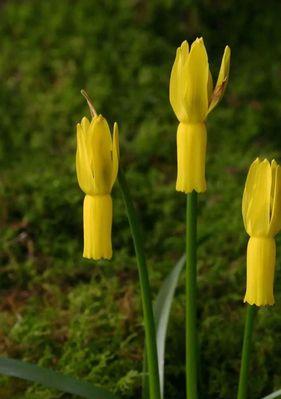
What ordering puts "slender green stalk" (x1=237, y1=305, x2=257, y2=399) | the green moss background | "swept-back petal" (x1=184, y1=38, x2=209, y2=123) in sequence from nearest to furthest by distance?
1. "swept-back petal" (x1=184, y1=38, x2=209, y2=123)
2. "slender green stalk" (x1=237, y1=305, x2=257, y2=399)
3. the green moss background

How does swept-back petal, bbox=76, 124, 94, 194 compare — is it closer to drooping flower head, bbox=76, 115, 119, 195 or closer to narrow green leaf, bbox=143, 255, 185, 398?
drooping flower head, bbox=76, 115, 119, 195

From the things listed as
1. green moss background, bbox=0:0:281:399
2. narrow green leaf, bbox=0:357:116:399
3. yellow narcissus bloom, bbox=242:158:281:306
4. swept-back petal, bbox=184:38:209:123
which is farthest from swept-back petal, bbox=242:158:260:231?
green moss background, bbox=0:0:281:399

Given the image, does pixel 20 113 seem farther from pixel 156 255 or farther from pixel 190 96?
pixel 190 96

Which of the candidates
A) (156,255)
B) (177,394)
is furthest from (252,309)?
(156,255)

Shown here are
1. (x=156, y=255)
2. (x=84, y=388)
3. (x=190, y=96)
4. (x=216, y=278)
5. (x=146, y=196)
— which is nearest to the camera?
(x=190, y=96)

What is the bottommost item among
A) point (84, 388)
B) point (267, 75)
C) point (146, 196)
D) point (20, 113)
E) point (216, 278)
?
point (84, 388)

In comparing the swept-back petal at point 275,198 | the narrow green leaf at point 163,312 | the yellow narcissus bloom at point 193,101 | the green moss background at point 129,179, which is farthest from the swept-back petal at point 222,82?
the green moss background at point 129,179

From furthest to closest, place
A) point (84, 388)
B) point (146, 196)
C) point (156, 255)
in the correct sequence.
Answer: point (146, 196) → point (156, 255) → point (84, 388)
